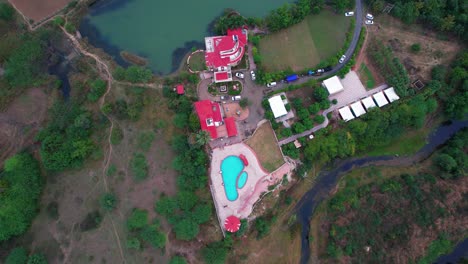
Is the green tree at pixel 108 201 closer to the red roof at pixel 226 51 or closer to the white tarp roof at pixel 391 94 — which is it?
the red roof at pixel 226 51

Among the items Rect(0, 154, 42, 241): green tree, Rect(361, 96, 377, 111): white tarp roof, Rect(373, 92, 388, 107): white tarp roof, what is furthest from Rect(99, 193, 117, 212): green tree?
Rect(373, 92, 388, 107): white tarp roof

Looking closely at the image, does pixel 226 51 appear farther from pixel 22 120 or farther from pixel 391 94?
pixel 22 120

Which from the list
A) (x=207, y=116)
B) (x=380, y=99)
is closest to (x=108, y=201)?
(x=207, y=116)

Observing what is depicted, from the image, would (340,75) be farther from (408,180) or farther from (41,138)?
(41,138)

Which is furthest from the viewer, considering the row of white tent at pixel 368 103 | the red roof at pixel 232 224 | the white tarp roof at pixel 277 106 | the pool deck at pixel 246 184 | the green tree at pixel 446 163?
the row of white tent at pixel 368 103

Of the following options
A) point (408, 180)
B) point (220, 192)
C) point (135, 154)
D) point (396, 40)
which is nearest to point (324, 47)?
point (396, 40)

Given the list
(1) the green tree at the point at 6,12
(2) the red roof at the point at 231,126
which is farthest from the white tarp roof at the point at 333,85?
(1) the green tree at the point at 6,12
